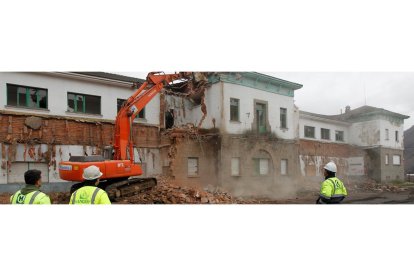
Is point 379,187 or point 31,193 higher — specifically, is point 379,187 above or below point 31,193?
below

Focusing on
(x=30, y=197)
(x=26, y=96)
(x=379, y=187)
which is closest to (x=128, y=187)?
(x=26, y=96)

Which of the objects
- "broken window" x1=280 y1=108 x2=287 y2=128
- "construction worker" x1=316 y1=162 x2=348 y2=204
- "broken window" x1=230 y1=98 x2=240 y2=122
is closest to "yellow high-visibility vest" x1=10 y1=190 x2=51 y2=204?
"construction worker" x1=316 y1=162 x2=348 y2=204

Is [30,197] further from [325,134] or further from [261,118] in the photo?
[325,134]

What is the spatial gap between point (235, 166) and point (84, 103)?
394 centimetres

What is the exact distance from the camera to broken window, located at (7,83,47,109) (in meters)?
7.96

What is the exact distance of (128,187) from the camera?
27.6 feet

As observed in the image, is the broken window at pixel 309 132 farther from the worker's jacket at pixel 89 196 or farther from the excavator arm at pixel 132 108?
the worker's jacket at pixel 89 196

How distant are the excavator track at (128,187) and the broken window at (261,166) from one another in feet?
8.08

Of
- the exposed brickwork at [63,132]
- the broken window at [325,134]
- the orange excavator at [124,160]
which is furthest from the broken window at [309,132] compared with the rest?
the exposed brickwork at [63,132]

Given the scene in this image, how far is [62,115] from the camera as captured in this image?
8422 mm

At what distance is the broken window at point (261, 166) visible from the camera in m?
8.98

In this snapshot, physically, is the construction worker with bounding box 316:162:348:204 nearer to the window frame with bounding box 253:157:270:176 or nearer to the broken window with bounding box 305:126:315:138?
the window frame with bounding box 253:157:270:176

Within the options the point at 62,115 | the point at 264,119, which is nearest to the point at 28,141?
the point at 62,115

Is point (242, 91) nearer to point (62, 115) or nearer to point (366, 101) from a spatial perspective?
point (366, 101)
